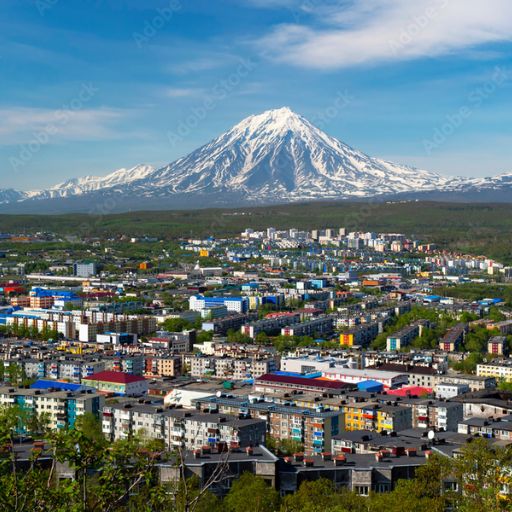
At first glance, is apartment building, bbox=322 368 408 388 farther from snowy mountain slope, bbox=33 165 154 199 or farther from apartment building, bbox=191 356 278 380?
snowy mountain slope, bbox=33 165 154 199

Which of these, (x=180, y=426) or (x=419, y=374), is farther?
(x=419, y=374)

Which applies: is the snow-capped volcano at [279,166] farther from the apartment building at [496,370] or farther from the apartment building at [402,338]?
the apartment building at [496,370]

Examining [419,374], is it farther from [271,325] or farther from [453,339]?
[271,325]

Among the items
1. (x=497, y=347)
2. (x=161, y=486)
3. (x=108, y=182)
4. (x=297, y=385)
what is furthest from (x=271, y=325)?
(x=108, y=182)

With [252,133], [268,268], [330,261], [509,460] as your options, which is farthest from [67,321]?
[252,133]

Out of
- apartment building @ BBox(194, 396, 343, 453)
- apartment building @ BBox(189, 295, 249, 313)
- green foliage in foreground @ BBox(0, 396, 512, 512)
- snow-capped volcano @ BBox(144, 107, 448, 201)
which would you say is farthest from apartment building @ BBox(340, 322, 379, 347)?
snow-capped volcano @ BBox(144, 107, 448, 201)

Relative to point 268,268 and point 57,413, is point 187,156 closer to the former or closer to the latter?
point 268,268
